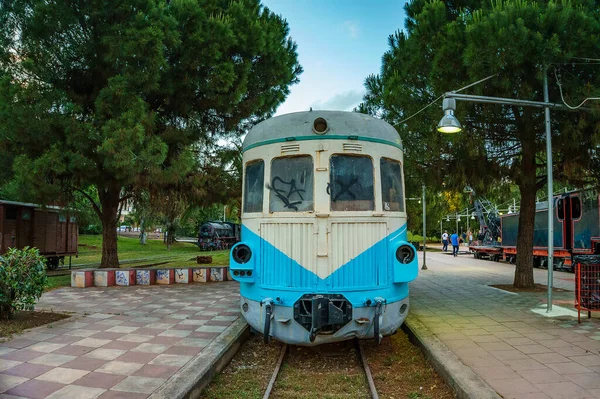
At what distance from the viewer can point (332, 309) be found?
5.04m

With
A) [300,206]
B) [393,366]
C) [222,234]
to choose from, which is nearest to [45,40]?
[300,206]

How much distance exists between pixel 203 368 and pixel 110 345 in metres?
1.75

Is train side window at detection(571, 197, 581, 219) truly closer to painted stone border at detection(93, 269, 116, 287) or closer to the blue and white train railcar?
the blue and white train railcar

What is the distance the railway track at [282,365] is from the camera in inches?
185

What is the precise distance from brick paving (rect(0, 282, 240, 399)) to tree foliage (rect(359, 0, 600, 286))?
6193 millimetres

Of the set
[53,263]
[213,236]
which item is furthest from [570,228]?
[213,236]

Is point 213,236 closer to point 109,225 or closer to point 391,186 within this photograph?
point 109,225

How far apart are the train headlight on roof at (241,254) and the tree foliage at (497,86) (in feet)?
18.9

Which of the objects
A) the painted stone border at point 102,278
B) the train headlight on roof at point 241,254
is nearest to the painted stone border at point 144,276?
the painted stone border at point 102,278

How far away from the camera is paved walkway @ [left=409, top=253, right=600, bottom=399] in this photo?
14.9 feet

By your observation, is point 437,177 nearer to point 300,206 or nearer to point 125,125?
point 300,206

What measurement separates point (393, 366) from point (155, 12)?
384 inches

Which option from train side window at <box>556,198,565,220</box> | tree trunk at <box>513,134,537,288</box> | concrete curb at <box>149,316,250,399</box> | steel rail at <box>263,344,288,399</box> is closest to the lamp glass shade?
tree trunk at <box>513,134,537,288</box>

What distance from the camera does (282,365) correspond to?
19.0 feet
